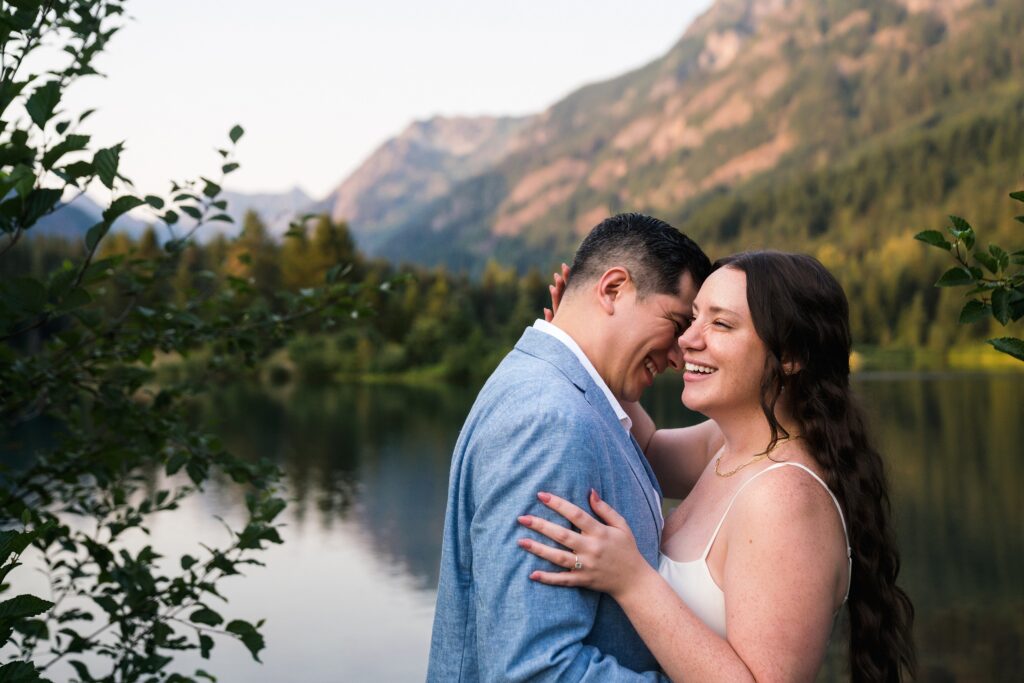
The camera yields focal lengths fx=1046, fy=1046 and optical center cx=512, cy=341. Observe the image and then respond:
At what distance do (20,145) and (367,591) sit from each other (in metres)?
14.7

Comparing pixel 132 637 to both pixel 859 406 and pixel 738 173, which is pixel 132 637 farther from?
pixel 738 173

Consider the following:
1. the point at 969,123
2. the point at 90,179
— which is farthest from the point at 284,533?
the point at 969,123

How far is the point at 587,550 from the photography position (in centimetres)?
201

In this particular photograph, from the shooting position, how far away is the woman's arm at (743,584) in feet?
6.64

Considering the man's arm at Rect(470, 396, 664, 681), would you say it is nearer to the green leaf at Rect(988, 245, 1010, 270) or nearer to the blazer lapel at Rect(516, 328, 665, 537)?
the blazer lapel at Rect(516, 328, 665, 537)

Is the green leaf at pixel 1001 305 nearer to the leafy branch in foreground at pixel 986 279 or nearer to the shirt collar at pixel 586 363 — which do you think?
the leafy branch in foreground at pixel 986 279

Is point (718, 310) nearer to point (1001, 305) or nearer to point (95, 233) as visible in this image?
point (1001, 305)

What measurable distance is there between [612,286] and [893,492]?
6.33 ft

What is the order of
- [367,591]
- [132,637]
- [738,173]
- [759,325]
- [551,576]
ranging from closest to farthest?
[551,576]
[759,325]
[132,637]
[367,591]
[738,173]

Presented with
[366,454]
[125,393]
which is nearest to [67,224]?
[366,454]

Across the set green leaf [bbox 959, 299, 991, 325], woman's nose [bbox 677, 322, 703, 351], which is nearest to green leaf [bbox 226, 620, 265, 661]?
woman's nose [bbox 677, 322, 703, 351]

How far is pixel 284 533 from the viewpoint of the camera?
20156mm

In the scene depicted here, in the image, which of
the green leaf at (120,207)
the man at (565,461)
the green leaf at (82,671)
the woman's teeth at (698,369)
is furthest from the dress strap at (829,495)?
the green leaf at (82,671)

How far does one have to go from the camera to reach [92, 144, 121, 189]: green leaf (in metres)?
2.57
